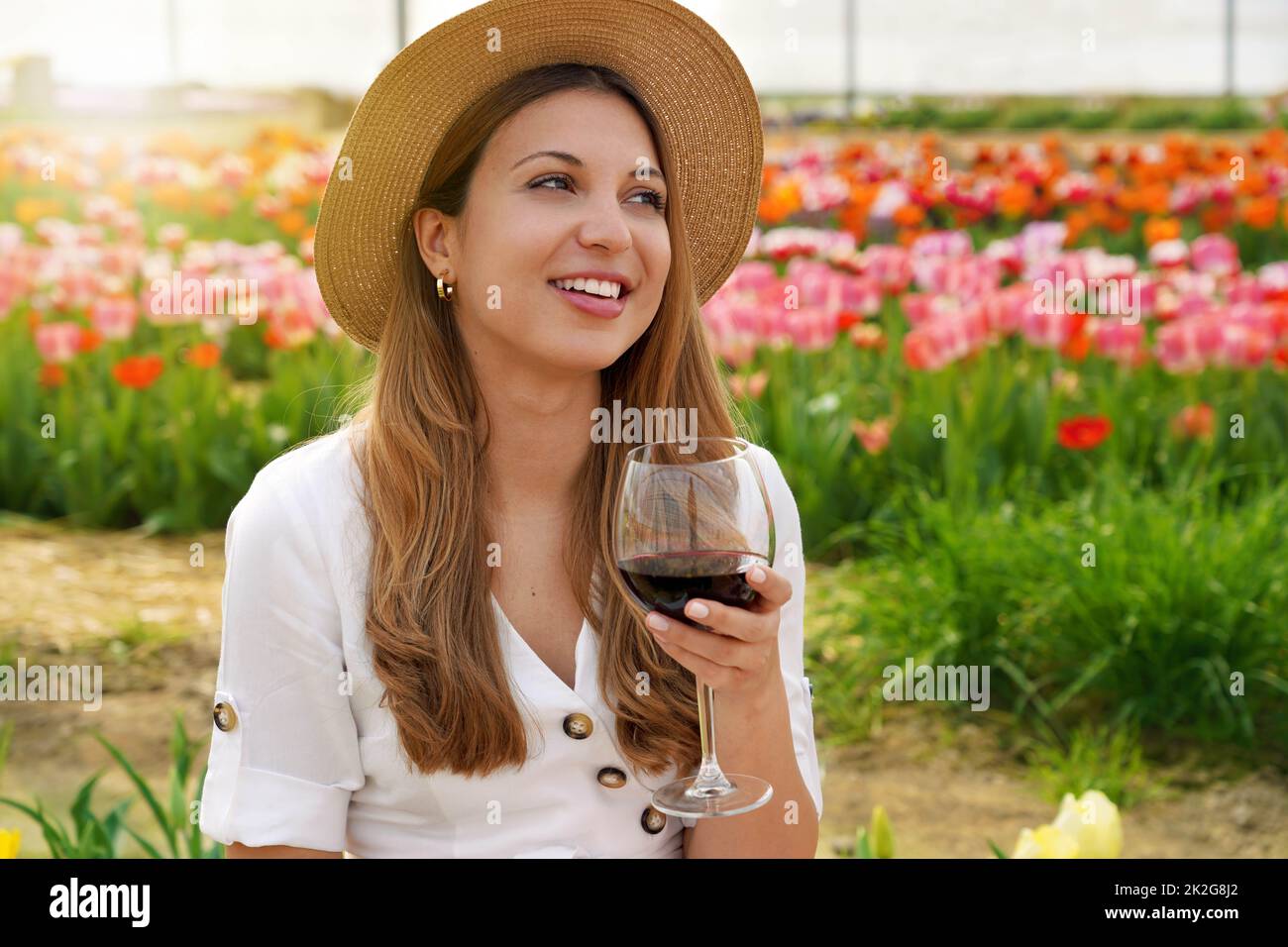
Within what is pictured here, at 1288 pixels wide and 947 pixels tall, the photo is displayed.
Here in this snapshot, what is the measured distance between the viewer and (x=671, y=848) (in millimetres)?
1868

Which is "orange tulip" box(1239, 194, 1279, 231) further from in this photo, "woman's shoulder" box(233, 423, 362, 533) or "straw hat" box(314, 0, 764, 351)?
"woman's shoulder" box(233, 423, 362, 533)

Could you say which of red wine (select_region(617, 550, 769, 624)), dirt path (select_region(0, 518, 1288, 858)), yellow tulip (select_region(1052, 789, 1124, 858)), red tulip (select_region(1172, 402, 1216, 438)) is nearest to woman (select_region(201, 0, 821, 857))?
red wine (select_region(617, 550, 769, 624))

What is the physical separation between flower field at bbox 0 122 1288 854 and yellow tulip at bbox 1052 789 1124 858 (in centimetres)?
134

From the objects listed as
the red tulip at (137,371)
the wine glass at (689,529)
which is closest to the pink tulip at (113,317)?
the red tulip at (137,371)

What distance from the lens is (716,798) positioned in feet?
5.07

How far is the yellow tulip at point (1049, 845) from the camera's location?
169 centimetres

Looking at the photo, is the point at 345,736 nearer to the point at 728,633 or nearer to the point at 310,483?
the point at 310,483

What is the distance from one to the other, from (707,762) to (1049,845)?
0.47 m

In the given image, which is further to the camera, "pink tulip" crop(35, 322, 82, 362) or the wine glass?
"pink tulip" crop(35, 322, 82, 362)

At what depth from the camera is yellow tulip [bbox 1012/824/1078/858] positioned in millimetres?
1693

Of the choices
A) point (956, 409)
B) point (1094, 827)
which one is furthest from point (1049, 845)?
point (956, 409)
